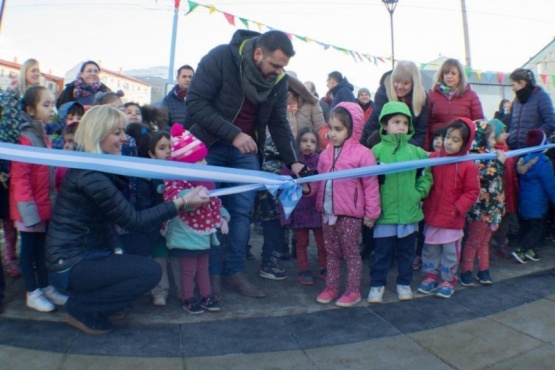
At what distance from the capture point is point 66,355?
296 centimetres

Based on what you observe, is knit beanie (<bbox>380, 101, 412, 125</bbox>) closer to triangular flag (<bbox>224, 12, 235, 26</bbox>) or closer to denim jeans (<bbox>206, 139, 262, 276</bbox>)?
denim jeans (<bbox>206, 139, 262, 276</bbox>)

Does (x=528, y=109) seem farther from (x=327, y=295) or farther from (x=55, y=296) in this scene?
(x=55, y=296)

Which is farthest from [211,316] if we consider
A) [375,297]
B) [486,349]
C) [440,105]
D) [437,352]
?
[440,105]

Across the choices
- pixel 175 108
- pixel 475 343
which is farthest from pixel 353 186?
pixel 175 108

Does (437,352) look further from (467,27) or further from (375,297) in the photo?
(467,27)

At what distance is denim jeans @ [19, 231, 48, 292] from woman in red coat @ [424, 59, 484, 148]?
375cm

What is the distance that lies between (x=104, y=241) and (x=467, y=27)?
19326mm

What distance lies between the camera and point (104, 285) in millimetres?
3256

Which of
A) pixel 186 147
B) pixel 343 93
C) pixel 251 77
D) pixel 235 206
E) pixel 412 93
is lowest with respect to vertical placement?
pixel 235 206

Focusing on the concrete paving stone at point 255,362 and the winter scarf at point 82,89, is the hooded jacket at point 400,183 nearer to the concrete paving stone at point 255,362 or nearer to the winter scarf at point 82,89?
the concrete paving stone at point 255,362

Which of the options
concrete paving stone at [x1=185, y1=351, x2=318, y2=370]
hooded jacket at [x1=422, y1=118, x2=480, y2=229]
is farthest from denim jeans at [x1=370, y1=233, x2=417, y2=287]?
concrete paving stone at [x1=185, y1=351, x2=318, y2=370]

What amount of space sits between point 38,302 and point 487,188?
3917 millimetres

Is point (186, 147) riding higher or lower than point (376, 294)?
higher

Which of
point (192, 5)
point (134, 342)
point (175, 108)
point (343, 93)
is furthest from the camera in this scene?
point (192, 5)
